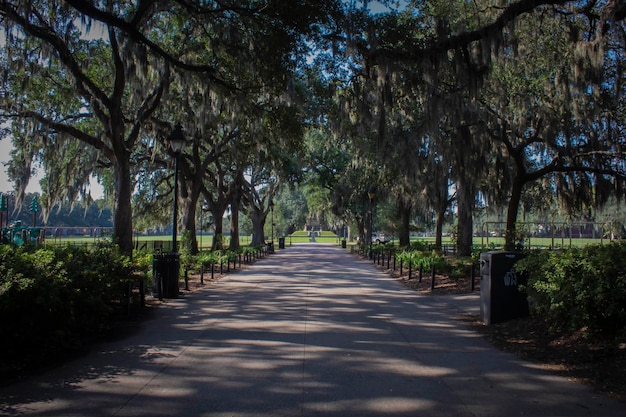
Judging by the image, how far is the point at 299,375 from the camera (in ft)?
17.4

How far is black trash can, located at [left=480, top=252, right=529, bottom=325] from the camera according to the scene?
810 centimetres

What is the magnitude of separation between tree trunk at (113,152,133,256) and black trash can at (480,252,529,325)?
37.8 ft

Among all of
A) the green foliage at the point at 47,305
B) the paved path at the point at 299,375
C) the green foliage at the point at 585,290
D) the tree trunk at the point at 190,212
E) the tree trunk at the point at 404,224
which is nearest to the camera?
the paved path at the point at 299,375

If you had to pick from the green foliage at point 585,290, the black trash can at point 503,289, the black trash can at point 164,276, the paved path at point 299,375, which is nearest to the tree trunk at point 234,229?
the black trash can at point 164,276

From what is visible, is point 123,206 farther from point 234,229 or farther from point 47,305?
point 234,229

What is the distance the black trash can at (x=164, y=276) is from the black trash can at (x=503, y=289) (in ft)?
24.2

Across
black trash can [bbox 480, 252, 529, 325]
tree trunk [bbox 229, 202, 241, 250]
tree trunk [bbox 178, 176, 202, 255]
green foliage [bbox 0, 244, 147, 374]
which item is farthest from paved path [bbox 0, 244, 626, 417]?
tree trunk [bbox 229, 202, 241, 250]

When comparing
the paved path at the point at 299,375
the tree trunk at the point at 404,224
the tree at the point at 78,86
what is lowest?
the paved path at the point at 299,375

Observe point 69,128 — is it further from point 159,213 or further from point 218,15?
Answer: point 159,213

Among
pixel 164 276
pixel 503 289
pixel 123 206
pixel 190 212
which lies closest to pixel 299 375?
pixel 503 289

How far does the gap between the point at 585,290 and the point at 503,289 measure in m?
2.39

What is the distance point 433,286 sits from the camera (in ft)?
43.9

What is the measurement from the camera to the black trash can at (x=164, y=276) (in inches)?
446

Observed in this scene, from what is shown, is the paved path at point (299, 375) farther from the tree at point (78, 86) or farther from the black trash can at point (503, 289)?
the tree at point (78, 86)
